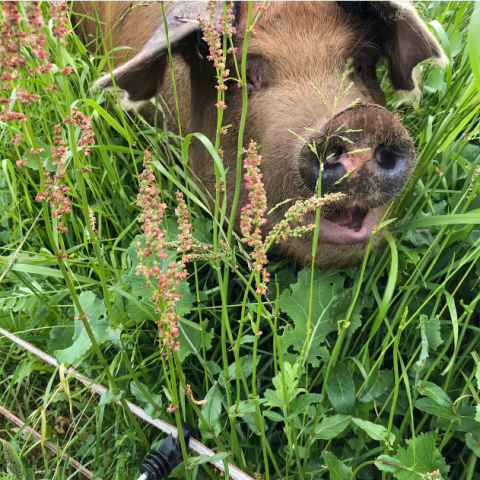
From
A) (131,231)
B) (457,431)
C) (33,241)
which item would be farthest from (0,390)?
(457,431)

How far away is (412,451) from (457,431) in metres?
0.36

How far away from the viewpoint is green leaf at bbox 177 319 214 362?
66.4 inches

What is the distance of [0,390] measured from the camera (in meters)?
2.09

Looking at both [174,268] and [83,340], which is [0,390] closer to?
[83,340]

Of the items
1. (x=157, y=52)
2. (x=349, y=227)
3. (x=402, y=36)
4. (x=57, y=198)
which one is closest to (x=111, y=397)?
(x=57, y=198)

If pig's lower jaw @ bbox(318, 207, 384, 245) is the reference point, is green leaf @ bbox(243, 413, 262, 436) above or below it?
below

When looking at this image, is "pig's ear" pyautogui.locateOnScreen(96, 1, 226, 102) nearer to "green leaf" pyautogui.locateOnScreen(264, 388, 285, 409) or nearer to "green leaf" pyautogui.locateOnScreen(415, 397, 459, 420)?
"green leaf" pyautogui.locateOnScreen(264, 388, 285, 409)

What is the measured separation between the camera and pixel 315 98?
193 centimetres

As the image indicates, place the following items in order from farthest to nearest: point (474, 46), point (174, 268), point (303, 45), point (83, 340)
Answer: point (303, 45) → point (83, 340) → point (474, 46) → point (174, 268)

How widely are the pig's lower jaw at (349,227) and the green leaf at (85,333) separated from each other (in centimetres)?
80

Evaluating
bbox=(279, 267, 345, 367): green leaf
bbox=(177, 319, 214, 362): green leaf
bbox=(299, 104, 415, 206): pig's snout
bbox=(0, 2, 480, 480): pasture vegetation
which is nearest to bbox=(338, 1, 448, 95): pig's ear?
bbox=(0, 2, 480, 480): pasture vegetation

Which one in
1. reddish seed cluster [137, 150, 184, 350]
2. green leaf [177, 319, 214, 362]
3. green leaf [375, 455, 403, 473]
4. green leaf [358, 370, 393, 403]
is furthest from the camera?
green leaf [177, 319, 214, 362]

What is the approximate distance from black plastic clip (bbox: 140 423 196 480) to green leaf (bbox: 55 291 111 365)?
1.18ft

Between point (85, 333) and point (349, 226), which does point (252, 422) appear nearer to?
point (85, 333)
